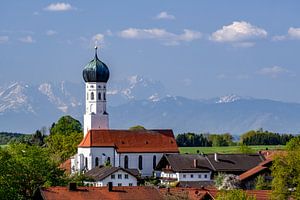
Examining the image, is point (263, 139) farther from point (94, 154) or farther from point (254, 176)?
point (254, 176)

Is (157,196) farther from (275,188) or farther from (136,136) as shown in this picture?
(136,136)

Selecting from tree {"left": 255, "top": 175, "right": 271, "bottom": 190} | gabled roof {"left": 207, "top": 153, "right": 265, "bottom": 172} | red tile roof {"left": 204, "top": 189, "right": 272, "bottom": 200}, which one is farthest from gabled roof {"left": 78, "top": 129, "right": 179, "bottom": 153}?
red tile roof {"left": 204, "top": 189, "right": 272, "bottom": 200}

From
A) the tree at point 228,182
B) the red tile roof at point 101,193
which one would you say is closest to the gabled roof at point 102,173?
the tree at point 228,182

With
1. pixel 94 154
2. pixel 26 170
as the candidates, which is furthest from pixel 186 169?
pixel 26 170

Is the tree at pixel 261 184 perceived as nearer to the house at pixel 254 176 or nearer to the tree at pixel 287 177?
the house at pixel 254 176

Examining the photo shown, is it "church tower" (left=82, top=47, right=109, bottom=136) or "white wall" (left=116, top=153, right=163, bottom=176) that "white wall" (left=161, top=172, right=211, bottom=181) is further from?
"church tower" (left=82, top=47, right=109, bottom=136)

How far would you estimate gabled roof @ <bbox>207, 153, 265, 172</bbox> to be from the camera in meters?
113

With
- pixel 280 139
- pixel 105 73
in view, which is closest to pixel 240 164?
pixel 105 73

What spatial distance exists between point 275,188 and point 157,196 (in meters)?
8.29

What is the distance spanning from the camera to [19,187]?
→ 66.9m

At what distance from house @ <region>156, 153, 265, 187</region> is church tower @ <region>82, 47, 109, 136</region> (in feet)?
48.2

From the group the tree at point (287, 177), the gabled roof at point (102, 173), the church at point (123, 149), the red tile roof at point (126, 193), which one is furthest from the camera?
the church at point (123, 149)

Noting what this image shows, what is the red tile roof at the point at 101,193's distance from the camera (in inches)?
2601

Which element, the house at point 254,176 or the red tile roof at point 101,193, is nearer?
the red tile roof at point 101,193
